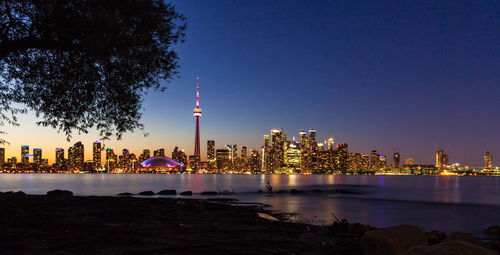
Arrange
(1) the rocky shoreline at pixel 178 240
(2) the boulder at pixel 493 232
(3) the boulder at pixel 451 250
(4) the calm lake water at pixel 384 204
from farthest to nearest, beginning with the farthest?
(4) the calm lake water at pixel 384 204
(2) the boulder at pixel 493 232
(1) the rocky shoreline at pixel 178 240
(3) the boulder at pixel 451 250

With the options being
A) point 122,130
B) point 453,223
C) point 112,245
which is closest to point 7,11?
point 122,130

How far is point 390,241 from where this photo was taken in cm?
1009

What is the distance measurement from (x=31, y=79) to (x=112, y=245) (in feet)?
28.3

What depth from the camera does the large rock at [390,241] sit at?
33.0 ft

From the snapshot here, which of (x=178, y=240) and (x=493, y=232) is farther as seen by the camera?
(x=493, y=232)

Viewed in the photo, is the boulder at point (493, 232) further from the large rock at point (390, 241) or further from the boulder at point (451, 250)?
the boulder at point (451, 250)

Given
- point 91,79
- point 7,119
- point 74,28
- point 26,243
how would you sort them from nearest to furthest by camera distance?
point 26,243 < point 74,28 < point 91,79 < point 7,119

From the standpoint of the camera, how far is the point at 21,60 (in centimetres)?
1414

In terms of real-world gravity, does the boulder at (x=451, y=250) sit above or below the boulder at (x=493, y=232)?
above

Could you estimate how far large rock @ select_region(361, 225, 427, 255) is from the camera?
10047 millimetres

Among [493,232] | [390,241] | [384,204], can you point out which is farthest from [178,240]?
[384,204]

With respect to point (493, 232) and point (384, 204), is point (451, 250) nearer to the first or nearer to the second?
point (493, 232)

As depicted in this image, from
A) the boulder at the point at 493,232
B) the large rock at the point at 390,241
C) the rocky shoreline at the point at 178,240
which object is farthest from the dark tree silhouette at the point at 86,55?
the boulder at the point at 493,232

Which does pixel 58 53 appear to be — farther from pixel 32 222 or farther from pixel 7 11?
pixel 32 222
